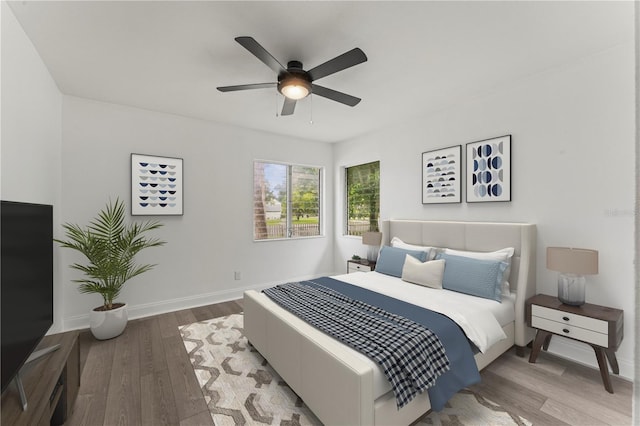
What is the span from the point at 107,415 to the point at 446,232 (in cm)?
346

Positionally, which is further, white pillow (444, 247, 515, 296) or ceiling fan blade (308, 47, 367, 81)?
white pillow (444, 247, 515, 296)

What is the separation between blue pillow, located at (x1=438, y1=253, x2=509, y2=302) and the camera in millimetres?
2477

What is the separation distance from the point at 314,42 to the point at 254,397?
8.78ft

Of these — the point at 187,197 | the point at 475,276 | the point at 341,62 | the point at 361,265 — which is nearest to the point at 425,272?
the point at 475,276

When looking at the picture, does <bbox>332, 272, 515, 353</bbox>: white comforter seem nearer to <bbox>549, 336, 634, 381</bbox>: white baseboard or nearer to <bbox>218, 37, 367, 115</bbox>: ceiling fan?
<bbox>549, 336, 634, 381</bbox>: white baseboard

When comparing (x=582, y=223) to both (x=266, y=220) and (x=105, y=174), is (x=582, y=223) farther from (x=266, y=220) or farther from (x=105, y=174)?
(x=105, y=174)

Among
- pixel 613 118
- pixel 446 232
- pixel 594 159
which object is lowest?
pixel 446 232

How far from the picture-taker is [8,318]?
1.22 meters

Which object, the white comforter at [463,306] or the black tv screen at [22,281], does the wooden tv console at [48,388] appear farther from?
the white comforter at [463,306]

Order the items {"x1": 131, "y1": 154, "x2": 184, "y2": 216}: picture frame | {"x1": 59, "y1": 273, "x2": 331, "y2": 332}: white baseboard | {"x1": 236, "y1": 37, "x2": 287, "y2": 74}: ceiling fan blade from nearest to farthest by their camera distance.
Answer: {"x1": 236, "y1": 37, "x2": 287, "y2": 74}: ceiling fan blade < {"x1": 59, "y1": 273, "x2": 331, "y2": 332}: white baseboard < {"x1": 131, "y1": 154, "x2": 184, "y2": 216}: picture frame

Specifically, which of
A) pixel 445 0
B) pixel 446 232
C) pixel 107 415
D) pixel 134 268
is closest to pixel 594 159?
pixel 446 232

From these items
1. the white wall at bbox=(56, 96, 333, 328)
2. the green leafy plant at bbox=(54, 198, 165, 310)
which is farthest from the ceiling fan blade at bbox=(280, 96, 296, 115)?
the green leafy plant at bbox=(54, 198, 165, 310)

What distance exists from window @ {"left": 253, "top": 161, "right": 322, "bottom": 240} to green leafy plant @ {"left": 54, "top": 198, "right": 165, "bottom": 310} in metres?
1.61

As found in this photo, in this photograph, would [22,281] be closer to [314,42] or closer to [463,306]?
[314,42]
